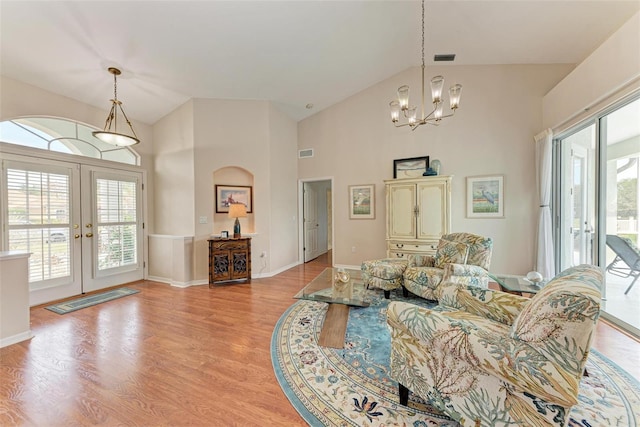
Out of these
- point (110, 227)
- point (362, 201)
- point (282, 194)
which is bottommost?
point (110, 227)

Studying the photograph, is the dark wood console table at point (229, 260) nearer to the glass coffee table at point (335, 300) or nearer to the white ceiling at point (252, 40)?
the glass coffee table at point (335, 300)

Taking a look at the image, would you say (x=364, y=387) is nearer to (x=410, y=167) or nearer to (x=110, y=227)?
(x=410, y=167)

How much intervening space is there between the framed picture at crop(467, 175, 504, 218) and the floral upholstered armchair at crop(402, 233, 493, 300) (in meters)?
1.42

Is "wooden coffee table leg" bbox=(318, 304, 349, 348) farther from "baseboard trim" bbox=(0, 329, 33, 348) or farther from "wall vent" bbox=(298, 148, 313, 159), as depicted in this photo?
"wall vent" bbox=(298, 148, 313, 159)

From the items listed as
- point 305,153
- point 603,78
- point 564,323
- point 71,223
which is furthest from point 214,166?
point 603,78

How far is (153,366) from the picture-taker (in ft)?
6.60

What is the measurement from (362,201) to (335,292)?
2.89 metres

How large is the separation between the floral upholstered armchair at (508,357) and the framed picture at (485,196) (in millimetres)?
3210

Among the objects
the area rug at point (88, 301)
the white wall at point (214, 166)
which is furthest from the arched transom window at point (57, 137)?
the area rug at point (88, 301)

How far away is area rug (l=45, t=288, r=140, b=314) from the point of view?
325 cm

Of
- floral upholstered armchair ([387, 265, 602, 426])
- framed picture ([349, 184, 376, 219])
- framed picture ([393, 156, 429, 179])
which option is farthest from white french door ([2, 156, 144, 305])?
framed picture ([393, 156, 429, 179])

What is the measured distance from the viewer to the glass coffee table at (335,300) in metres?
2.31

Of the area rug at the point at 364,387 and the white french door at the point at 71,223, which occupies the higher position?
the white french door at the point at 71,223

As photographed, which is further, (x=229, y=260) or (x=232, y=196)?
(x=232, y=196)
